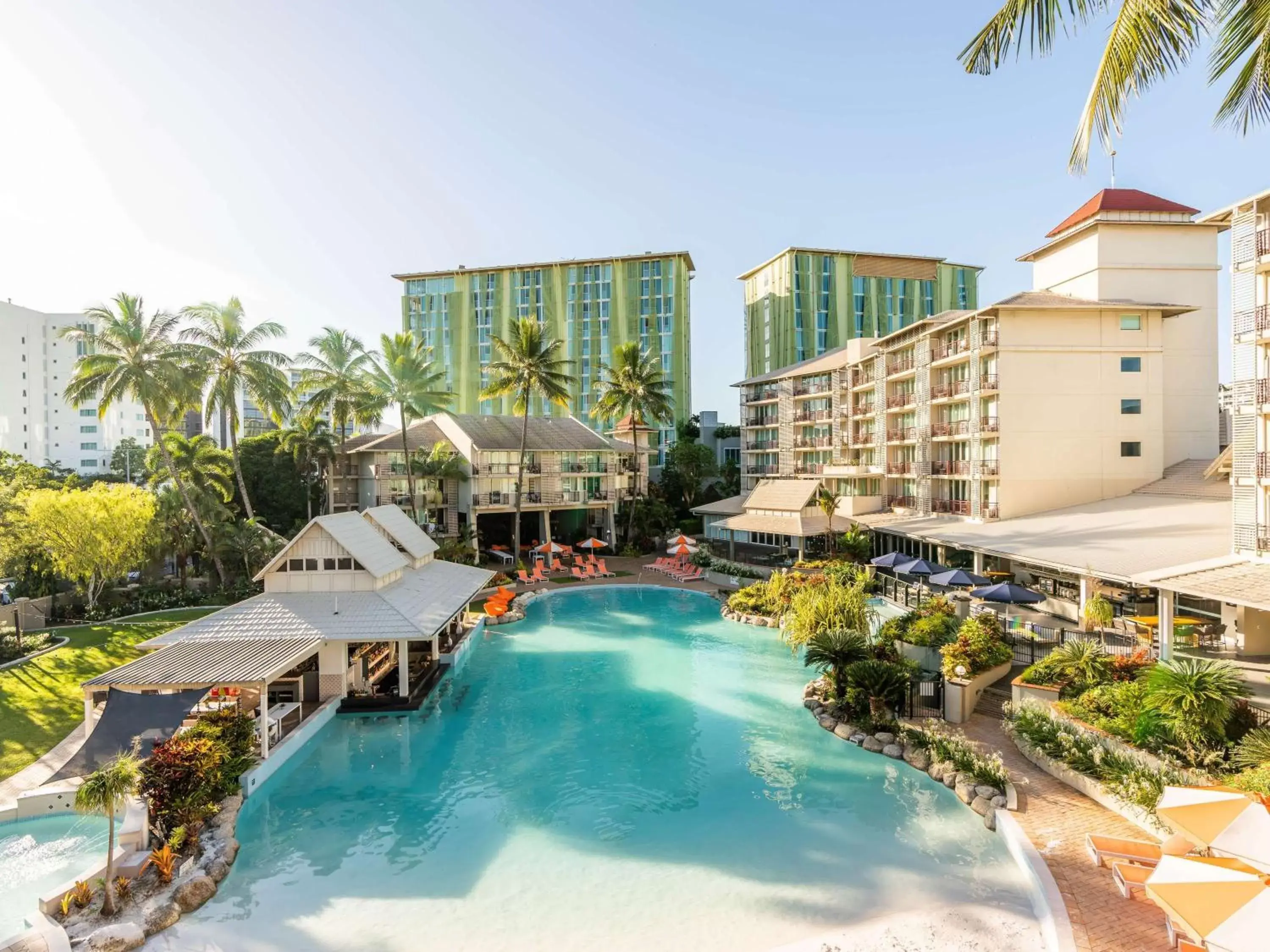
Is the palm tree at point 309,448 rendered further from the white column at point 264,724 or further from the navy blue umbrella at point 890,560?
the navy blue umbrella at point 890,560

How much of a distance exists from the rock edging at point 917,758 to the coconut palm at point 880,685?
62cm

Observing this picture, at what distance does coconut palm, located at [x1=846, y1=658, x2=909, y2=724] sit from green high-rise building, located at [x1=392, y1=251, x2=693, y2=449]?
51.3m

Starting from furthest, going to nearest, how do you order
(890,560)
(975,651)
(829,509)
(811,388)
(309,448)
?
(811,388), (309,448), (829,509), (890,560), (975,651)

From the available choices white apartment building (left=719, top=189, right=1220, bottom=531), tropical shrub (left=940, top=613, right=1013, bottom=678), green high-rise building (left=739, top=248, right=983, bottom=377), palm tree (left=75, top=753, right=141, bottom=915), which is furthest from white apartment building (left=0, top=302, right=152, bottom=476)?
tropical shrub (left=940, top=613, right=1013, bottom=678)

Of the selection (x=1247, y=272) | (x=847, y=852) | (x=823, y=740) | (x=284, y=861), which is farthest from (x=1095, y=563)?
(x=284, y=861)

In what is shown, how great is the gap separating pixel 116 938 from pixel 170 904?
0.87 meters

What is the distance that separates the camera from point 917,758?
14.3 metres

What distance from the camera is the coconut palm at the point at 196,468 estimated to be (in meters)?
31.5

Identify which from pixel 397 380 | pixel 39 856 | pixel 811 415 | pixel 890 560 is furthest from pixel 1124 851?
pixel 811 415

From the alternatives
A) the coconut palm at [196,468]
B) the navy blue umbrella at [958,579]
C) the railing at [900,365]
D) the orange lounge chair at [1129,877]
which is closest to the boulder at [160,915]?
the orange lounge chair at [1129,877]

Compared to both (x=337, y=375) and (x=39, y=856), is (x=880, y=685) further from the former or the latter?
(x=337, y=375)

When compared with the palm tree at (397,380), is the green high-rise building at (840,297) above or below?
above

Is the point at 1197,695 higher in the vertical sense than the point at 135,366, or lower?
lower

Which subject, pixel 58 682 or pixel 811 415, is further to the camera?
pixel 811 415
